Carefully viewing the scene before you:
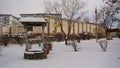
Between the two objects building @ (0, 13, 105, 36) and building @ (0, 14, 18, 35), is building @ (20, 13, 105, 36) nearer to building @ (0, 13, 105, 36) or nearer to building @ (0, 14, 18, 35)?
building @ (0, 13, 105, 36)

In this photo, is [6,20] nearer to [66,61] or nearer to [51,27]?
[66,61]

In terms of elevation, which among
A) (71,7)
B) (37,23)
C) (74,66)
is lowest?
(74,66)

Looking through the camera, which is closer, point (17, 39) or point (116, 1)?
point (116, 1)

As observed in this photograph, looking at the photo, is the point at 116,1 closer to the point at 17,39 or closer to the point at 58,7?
the point at 17,39

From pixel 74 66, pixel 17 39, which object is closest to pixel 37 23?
pixel 74 66

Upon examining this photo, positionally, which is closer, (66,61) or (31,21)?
(66,61)

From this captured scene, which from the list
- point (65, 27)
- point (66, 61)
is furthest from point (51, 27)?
point (66, 61)

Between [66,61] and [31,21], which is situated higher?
[31,21]

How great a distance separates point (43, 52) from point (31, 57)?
681mm

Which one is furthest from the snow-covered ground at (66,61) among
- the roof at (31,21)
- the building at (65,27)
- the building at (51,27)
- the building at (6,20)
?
the building at (65,27)

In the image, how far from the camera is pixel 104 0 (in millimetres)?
10570

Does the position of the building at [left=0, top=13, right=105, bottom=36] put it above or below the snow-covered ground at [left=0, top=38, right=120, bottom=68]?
above

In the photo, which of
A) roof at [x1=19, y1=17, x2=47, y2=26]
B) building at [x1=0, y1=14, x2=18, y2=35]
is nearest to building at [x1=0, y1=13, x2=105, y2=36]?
building at [x1=0, y1=14, x2=18, y2=35]

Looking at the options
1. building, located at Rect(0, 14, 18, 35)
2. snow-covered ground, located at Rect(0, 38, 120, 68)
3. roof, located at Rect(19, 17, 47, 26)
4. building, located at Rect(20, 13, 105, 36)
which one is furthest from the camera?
building, located at Rect(20, 13, 105, 36)
